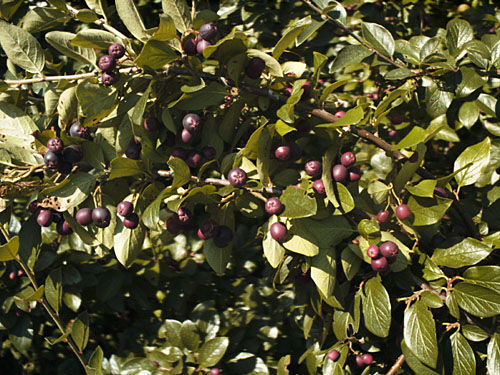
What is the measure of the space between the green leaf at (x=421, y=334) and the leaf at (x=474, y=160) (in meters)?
0.45

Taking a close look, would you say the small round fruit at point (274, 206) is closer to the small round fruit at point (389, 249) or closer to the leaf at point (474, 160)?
the small round fruit at point (389, 249)

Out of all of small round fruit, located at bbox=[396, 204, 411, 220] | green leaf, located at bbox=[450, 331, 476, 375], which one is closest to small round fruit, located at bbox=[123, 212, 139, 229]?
small round fruit, located at bbox=[396, 204, 411, 220]

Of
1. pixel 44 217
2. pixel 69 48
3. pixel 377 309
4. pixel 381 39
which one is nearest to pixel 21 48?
pixel 69 48

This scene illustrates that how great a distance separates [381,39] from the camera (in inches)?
72.6

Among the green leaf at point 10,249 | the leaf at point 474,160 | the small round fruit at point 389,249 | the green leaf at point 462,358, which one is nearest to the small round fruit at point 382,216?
the small round fruit at point 389,249

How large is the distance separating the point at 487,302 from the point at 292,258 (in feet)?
2.01

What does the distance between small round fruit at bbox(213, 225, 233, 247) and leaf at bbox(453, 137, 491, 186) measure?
756 mm

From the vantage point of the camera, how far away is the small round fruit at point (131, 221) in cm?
157

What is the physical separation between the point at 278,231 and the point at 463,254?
0.60 meters

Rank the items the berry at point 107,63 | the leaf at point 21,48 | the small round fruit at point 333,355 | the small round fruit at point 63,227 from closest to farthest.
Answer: the berry at point 107,63
the leaf at point 21,48
the small round fruit at point 63,227
the small round fruit at point 333,355

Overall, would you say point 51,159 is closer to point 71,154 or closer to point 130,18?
point 71,154

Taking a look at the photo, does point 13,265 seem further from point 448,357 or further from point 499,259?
point 499,259

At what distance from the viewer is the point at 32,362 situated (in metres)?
2.87

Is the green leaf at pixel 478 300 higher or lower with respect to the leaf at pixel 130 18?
lower
